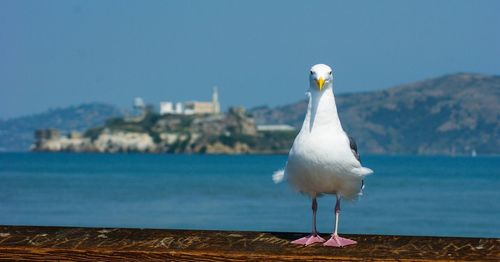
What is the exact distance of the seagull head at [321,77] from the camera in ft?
15.2

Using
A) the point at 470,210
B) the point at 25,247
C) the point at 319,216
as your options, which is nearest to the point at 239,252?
the point at 25,247

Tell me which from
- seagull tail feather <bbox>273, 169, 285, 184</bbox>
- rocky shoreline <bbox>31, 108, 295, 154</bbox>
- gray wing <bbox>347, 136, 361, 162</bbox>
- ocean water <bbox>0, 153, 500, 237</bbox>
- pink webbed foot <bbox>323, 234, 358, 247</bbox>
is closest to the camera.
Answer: pink webbed foot <bbox>323, 234, 358, 247</bbox>

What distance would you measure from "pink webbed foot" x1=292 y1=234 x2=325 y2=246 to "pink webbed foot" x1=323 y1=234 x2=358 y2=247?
6 cm

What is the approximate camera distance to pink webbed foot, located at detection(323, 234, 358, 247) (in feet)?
13.6

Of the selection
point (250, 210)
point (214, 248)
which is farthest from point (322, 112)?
point (250, 210)

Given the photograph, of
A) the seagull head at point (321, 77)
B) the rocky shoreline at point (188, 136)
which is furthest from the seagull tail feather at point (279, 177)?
the rocky shoreline at point (188, 136)

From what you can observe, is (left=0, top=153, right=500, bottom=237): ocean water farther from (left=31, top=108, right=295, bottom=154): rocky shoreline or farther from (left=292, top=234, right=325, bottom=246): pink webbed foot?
(left=31, top=108, right=295, bottom=154): rocky shoreline

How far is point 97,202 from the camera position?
40156 mm

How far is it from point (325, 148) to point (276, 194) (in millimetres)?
40926

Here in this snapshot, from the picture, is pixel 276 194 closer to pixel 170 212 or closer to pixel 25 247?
pixel 170 212

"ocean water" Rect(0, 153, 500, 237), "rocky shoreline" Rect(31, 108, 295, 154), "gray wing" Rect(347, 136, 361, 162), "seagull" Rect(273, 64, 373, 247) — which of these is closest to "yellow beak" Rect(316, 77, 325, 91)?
"seagull" Rect(273, 64, 373, 247)

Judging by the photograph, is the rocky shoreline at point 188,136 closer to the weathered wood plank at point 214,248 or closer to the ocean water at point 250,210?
the ocean water at point 250,210

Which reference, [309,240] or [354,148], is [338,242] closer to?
[309,240]

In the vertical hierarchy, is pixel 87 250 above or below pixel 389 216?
below
